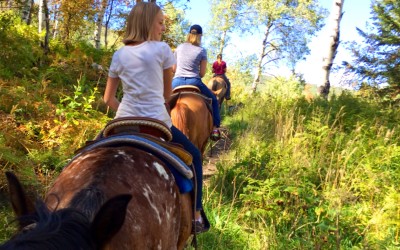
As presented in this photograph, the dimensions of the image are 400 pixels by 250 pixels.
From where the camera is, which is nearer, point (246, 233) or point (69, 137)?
point (246, 233)

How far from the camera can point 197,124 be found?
600cm

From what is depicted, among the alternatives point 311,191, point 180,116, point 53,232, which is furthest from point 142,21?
point 311,191

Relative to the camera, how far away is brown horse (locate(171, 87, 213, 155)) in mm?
5602

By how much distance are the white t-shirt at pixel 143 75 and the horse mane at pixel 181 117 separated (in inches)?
102

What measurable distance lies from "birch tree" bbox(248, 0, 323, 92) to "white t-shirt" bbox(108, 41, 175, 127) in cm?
2745

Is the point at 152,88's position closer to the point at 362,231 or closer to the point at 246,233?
the point at 246,233

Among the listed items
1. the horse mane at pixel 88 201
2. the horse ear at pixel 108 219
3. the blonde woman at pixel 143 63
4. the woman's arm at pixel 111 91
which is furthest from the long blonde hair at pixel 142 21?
the horse ear at pixel 108 219

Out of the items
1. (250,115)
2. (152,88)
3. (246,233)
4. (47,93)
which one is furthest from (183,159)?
(250,115)

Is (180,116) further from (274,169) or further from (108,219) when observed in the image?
(108,219)

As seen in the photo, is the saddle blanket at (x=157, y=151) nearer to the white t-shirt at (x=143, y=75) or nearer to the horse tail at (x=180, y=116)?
the white t-shirt at (x=143, y=75)

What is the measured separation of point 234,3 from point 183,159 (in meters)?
34.0

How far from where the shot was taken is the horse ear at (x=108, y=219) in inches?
55.7

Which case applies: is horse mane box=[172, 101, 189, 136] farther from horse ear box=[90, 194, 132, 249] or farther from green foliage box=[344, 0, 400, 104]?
green foliage box=[344, 0, 400, 104]

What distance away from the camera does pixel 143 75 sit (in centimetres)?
281
